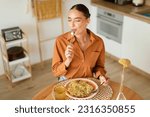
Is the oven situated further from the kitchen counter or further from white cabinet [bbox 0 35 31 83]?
white cabinet [bbox 0 35 31 83]

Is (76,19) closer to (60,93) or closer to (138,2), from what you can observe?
(60,93)

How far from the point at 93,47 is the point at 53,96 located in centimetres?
54

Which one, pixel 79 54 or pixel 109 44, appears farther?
pixel 109 44

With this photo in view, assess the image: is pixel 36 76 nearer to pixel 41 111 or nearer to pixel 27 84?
pixel 27 84

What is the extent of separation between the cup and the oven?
79.9 inches

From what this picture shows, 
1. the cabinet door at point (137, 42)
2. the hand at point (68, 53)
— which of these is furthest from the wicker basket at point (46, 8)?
the hand at point (68, 53)

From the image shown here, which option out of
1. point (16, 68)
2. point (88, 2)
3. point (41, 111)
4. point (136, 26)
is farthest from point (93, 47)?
point (88, 2)

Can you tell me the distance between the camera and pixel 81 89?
5.68ft

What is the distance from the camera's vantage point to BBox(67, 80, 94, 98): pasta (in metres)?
A: 1.70

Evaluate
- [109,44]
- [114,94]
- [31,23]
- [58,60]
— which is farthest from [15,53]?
[114,94]

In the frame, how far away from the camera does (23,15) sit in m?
3.32

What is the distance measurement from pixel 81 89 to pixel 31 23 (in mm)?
1945

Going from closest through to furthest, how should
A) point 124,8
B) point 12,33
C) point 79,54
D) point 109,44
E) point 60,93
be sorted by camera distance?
point 60,93 < point 79,54 < point 12,33 < point 124,8 < point 109,44

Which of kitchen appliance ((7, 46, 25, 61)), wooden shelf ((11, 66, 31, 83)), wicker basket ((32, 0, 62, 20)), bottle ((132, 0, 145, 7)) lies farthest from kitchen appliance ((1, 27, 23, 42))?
bottle ((132, 0, 145, 7))
